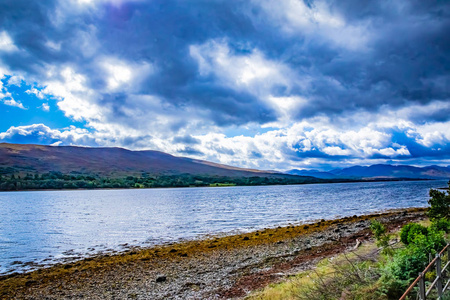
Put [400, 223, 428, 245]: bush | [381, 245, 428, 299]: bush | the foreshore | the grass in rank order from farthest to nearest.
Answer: the foreshore, [400, 223, 428, 245]: bush, the grass, [381, 245, 428, 299]: bush

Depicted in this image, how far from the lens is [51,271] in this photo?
2092cm

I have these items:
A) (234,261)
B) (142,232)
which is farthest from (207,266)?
(142,232)

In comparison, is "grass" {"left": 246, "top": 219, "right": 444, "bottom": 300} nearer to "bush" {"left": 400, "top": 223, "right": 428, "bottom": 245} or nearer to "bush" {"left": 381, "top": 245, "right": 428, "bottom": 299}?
"bush" {"left": 381, "top": 245, "right": 428, "bottom": 299}

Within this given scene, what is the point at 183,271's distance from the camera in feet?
63.1

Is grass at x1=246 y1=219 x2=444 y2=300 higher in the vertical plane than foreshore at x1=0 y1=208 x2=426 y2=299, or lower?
higher

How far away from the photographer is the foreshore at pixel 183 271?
1560cm

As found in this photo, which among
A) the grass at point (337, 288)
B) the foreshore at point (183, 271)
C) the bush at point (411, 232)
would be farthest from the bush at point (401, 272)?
the foreshore at point (183, 271)

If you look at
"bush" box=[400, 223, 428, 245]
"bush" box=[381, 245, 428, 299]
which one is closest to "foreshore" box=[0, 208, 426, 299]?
"bush" box=[400, 223, 428, 245]

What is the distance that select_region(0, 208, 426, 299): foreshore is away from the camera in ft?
51.2

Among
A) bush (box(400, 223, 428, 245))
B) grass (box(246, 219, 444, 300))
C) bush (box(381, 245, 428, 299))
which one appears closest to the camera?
bush (box(381, 245, 428, 299))

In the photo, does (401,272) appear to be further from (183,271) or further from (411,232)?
(183,271)

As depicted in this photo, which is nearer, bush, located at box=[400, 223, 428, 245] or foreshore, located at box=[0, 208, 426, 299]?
bush, located at box=[400, 223, 428, 245]

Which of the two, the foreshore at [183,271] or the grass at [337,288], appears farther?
the foreshore at [183,271]

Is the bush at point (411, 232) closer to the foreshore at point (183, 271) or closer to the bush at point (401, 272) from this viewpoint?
the bush at point (401, 272)
